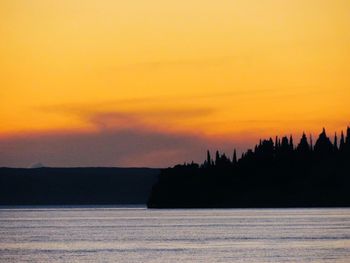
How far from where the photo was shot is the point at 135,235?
473ft

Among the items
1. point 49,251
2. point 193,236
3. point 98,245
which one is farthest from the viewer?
point 193,236

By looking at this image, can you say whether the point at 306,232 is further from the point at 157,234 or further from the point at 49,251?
the point at 49,251

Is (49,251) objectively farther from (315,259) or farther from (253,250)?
(315,259)

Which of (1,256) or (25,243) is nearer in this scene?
(1,256)

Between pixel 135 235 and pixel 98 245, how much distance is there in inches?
1004

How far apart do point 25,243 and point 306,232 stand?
36.5 m

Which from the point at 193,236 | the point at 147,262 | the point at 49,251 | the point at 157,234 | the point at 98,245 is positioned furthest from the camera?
the point at 157,234

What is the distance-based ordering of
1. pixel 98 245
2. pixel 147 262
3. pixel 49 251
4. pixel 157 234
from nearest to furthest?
pixel 147 262, pixel 49 251, pixel 98 245, pixel 157 234

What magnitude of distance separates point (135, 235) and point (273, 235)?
16652mm

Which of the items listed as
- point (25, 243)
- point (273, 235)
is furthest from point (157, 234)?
point (25, 243)

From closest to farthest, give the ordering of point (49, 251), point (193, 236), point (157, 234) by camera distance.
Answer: point (49, 251), point (193, 236), point (157, 234)

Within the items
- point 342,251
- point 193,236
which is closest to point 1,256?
point 342,251

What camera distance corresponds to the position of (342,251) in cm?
10412

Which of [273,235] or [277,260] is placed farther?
[273,235]
